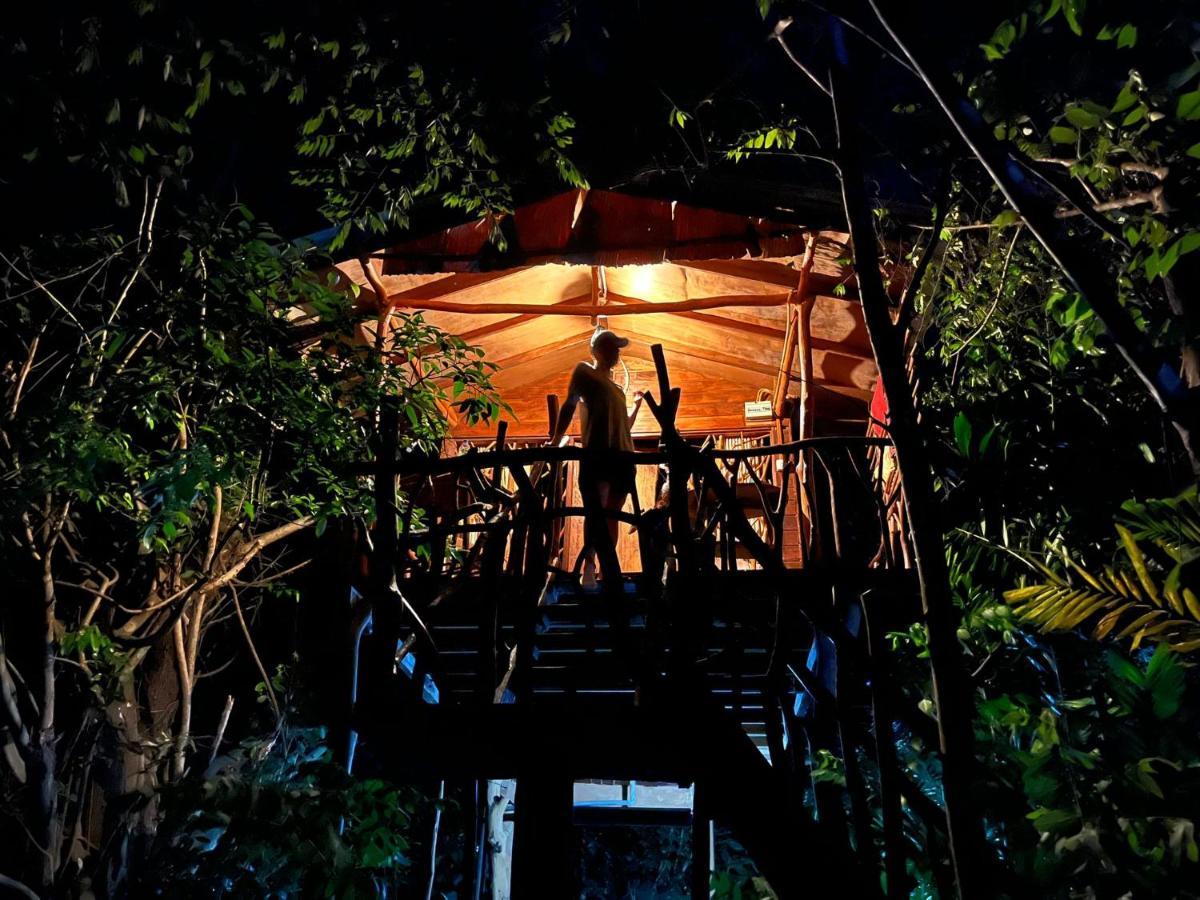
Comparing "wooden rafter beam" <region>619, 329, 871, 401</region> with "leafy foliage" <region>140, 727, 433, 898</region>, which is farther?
"wooden rafter beam" <region>619, 329, 871, 401</region>

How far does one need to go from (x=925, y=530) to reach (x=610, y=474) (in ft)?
11.1

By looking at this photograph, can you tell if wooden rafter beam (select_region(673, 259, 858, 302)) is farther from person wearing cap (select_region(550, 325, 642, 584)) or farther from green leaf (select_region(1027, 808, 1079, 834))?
green leaf (select_region(1027, 808, 1079, 834))

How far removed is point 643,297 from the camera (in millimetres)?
11070

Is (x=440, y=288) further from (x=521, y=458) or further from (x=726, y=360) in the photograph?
(x=521, y=458)

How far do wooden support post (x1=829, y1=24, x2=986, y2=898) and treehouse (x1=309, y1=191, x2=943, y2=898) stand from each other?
711mm

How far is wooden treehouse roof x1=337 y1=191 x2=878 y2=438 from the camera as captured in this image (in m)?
8.88

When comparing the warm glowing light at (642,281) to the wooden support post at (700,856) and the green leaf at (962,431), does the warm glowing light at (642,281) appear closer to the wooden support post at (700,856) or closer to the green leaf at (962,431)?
the wooden support post at (700,856)

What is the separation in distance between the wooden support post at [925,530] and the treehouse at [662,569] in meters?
0.71

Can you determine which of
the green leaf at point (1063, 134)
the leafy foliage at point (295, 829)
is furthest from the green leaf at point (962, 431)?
the leafy foliage at point (295, 829)

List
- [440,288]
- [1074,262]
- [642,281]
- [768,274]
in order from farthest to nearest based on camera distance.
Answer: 1. [642,281]
2. [440,288]
3. [768,274]
4. [1074,262]

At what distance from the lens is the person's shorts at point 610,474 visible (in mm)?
4859

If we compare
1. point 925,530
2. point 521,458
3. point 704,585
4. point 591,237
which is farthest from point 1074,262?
point 591,237

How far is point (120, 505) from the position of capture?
304 inches

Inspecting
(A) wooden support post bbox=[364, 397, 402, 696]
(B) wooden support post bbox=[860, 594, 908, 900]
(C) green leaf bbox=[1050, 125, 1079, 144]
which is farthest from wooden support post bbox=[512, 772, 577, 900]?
(C) green leaf bbox=[1050, 125, 1079, 144]
